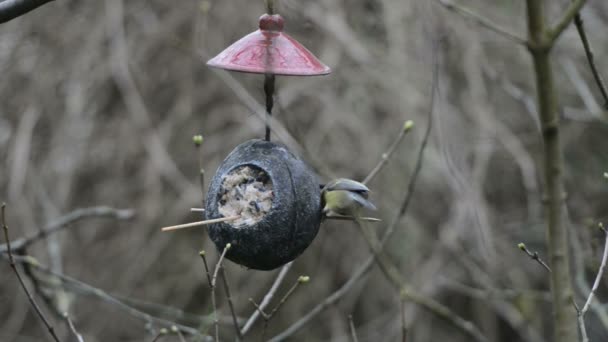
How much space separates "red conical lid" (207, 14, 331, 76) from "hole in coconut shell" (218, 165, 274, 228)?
0.95 ft

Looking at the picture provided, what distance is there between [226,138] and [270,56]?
Result: 3087 mm

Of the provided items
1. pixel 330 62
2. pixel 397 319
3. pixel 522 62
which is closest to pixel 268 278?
pixel 397 319

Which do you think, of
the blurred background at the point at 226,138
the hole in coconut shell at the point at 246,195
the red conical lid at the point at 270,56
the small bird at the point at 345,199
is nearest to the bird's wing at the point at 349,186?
the small bird at the point at 345,199

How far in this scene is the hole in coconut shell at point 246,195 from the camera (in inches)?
85.9

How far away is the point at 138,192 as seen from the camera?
209 inches

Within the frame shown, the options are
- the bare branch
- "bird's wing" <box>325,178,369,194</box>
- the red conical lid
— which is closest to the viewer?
the bare branch

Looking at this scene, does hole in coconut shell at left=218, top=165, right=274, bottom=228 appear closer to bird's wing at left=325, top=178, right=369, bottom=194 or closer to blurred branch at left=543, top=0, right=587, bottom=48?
bird's wing at left=325, top=178, right=369, bottom=194

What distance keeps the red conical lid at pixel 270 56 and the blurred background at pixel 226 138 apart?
2507mm

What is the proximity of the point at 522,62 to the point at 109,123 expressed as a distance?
2855 mm

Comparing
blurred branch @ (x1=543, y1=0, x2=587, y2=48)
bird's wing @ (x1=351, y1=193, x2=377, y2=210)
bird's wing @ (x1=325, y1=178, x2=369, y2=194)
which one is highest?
blurred branch @ (x1=543, y1=0, x2=587, y2=48)

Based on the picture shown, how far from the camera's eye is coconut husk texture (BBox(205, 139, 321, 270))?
217 cm

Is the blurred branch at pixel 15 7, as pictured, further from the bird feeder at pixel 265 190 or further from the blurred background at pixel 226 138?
the blurred background at pixel 226 138

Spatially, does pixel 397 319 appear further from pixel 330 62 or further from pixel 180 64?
pixel 180 64

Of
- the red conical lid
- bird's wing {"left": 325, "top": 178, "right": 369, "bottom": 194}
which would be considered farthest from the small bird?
the red conical lid
